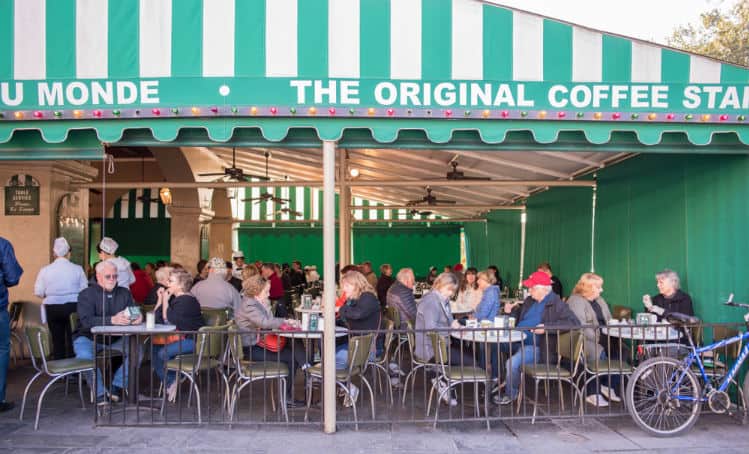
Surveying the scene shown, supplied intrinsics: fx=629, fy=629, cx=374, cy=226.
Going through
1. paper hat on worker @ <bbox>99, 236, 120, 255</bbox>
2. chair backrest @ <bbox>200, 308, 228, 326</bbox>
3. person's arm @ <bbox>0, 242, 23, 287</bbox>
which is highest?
paper hat on worker @ <bbox>99, 236, 120, 255</bbox>

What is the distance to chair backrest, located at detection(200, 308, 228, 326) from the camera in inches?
252

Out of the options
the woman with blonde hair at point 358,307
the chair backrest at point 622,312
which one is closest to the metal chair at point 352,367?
the woman with blonde hair at point 358,307

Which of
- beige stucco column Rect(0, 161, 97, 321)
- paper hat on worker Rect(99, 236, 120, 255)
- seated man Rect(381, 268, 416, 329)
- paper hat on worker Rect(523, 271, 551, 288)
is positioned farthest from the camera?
beige stucco column Rect(0, 161, 97, 321)

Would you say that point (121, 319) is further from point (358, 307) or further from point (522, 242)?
point (522, 242)

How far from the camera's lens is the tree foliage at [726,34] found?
31.0 meters

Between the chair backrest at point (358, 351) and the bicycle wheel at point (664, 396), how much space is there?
2063mm

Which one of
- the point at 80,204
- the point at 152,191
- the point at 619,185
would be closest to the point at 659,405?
the point at 619,185

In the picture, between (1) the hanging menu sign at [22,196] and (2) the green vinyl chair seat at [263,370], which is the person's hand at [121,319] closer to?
(2) the green vinyl chair seat at [263,370]

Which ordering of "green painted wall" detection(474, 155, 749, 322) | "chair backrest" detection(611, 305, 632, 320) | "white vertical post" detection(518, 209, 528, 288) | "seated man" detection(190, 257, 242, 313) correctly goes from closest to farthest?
"green painted wall" detection(474, 155, 749, 322), "seated man" detection(190, 257, 242, 313), "chair backrest" detection(611, 305, 632, 320), "white vertical post" detection(518, 209, 528, 288)

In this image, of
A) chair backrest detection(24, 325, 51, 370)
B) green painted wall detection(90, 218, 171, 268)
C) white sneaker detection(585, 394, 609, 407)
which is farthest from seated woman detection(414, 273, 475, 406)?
green painted wall detection(90, 218, 171, 268)

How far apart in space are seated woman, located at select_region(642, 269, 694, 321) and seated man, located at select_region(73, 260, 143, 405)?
487 centimetres

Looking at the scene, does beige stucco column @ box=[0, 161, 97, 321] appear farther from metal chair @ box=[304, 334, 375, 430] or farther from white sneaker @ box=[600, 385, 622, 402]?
white sneaker @ box=[600, 385, 622, 402]

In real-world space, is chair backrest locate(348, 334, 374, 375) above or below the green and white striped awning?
below

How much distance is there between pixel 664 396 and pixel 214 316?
4235mm
